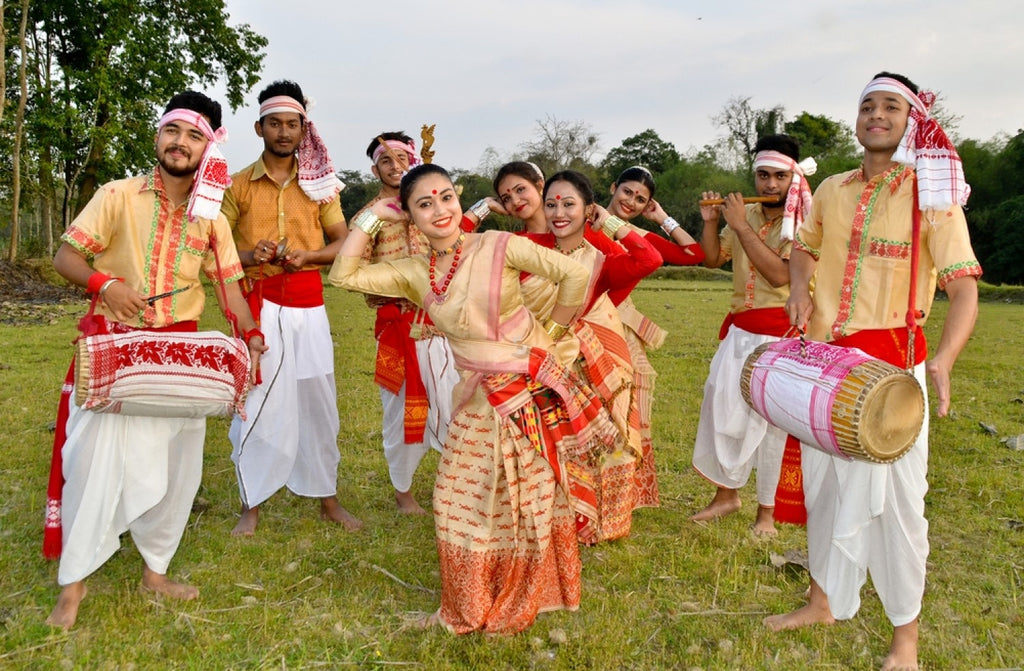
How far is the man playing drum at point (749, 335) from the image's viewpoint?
468 cm

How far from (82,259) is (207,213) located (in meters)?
0.57

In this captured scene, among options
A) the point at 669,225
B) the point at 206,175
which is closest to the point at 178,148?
the point at 206,175

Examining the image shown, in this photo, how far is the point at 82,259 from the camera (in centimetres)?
347

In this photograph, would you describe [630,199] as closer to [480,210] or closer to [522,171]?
[522,171]

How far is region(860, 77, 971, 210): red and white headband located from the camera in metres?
2.94

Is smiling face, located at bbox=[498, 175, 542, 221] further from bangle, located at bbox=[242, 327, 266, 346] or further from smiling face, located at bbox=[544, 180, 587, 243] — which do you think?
bangle, located at bbox=[242, 327, 266, 346]

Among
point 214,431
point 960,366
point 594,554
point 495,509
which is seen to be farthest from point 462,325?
point 960,366

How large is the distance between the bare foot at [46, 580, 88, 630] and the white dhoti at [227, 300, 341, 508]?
4.09 feet

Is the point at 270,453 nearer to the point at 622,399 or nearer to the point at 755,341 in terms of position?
the point at 622,399

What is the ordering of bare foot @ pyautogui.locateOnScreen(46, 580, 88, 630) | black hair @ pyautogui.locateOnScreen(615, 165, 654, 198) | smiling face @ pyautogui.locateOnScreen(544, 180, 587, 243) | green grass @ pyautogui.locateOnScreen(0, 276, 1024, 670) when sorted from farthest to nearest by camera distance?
black hair @ pyautogui.locateOnScreen(615, 165, 654, 198) < smiling face @ pyautogui.locateOnScreen(544, 180, 587, 243) < bare foot @ pyautogui.locateOnScreen(46, 580, 88, 630) < green grass @ pyautogui.locateOnScreen(0, 276, 1024, 670)

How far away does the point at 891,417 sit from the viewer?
2.88m

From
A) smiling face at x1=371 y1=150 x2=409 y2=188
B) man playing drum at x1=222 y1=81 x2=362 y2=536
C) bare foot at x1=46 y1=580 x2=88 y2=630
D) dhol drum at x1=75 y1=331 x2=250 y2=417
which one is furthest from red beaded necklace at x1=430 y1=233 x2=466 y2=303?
bare foot at x1=46 y1=580 x2=88 y2=630

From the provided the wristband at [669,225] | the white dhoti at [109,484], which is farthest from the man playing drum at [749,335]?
the white dhoti at [109,484]

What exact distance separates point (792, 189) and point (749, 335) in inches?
Answer: 36.4
